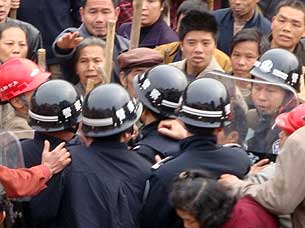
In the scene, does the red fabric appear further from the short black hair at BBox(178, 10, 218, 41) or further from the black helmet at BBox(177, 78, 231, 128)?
the short black hair at BBox(178, 10, 218, 41)

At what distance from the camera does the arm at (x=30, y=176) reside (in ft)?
20.0

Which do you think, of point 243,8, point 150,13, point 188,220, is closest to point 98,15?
point 150,13

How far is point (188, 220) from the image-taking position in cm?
557

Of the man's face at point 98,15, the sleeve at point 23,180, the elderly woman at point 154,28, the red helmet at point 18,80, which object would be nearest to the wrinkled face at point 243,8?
the elderly woman at point 154,28

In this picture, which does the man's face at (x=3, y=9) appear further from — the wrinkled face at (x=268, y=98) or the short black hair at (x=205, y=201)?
the short black hair at (x=205, y=201)

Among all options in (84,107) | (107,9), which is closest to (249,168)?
(84,107)

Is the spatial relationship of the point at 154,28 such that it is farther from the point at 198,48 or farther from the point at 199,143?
the point at 199,143

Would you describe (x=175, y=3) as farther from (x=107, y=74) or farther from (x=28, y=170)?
(x=28, y=170)

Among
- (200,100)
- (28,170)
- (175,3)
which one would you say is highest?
(200,100)

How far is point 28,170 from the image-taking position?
6.17m

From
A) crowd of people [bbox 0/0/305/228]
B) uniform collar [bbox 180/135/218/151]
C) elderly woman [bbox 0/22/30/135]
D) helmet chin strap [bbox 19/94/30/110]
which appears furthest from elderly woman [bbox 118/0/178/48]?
uniform collar [bbox 180/135/218/151]

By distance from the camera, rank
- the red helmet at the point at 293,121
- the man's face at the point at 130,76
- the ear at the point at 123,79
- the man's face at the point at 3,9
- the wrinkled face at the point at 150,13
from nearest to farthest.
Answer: the red helmet at the point at 293,121
the man's face at the point at 130,76
the ear at the point at 123,79
the man's face at the point at 3,9
the wrinkled face at the point at 150,13

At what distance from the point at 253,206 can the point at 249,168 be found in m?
0.57

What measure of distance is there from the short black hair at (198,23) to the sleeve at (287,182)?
141 inches
